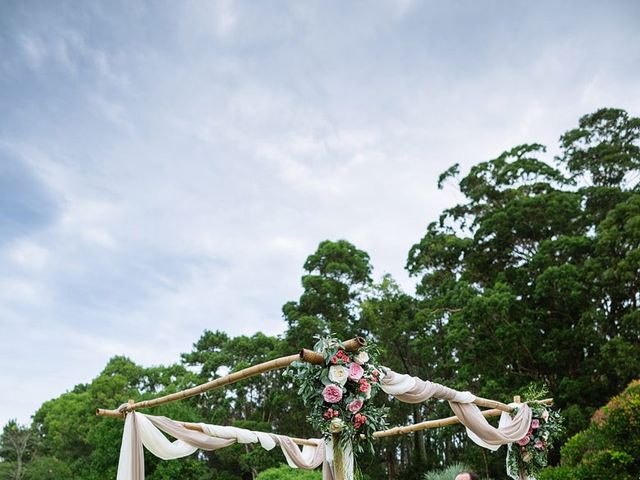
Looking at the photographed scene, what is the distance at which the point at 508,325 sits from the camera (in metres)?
13.4


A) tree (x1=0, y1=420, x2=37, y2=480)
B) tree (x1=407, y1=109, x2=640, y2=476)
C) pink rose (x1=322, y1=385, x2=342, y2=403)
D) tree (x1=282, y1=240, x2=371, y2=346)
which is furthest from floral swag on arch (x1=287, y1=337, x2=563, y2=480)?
tree (x1=0, y1=420, x2=37, y2=480)

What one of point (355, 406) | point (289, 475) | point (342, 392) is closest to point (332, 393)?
point (342, 392)

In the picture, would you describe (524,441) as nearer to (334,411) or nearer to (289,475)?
(334,411)

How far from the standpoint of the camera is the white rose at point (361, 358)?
4.31m

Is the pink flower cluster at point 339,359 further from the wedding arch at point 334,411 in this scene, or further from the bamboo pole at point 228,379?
the bamboo pole at point 228,379

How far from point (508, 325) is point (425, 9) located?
771 centimetres

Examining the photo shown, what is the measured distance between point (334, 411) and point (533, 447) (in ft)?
12.5

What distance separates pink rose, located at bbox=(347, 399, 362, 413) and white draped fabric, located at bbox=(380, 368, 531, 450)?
0.42 m

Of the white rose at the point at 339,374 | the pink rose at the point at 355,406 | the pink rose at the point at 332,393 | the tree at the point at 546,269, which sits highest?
the tree at the point at 546,269

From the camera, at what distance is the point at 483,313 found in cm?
1344

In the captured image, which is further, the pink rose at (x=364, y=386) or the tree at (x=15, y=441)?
the tree at (x=15, y=441)

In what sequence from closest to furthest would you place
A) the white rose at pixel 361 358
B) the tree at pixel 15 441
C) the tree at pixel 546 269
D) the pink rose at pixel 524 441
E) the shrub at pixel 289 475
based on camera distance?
the white rose at pixel 361 358
the pink rose at pixel 524 441
the shrub at pixel 289 475
the tree at pixel 546 269
the tree at pixel 15 441

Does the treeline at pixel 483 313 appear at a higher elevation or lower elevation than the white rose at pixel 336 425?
higher

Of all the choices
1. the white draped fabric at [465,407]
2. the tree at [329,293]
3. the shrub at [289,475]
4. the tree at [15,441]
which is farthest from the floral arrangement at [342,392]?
the tree at [15,441]
